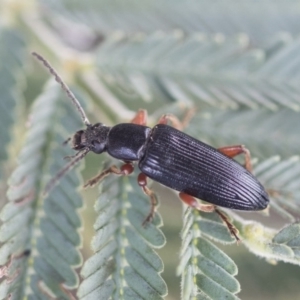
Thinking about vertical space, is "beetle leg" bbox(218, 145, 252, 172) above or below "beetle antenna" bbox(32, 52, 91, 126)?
below

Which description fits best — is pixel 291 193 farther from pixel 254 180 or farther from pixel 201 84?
pixel 201 84

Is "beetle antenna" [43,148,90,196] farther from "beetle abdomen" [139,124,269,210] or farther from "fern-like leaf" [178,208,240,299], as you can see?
"fern-like leaf" [178,208,240,299]

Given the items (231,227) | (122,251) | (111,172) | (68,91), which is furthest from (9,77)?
(231,227)

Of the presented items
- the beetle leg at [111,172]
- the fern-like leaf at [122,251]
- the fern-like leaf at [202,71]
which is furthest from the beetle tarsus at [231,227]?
the fern-like leaf at [202,71]

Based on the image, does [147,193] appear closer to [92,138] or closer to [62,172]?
[62,172]

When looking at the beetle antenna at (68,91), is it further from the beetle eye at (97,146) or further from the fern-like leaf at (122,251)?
the fern-like leaf at (122,251)

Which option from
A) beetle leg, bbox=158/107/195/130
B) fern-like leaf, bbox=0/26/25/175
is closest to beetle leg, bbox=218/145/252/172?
beetle leg, bbox=158/107/195/130
